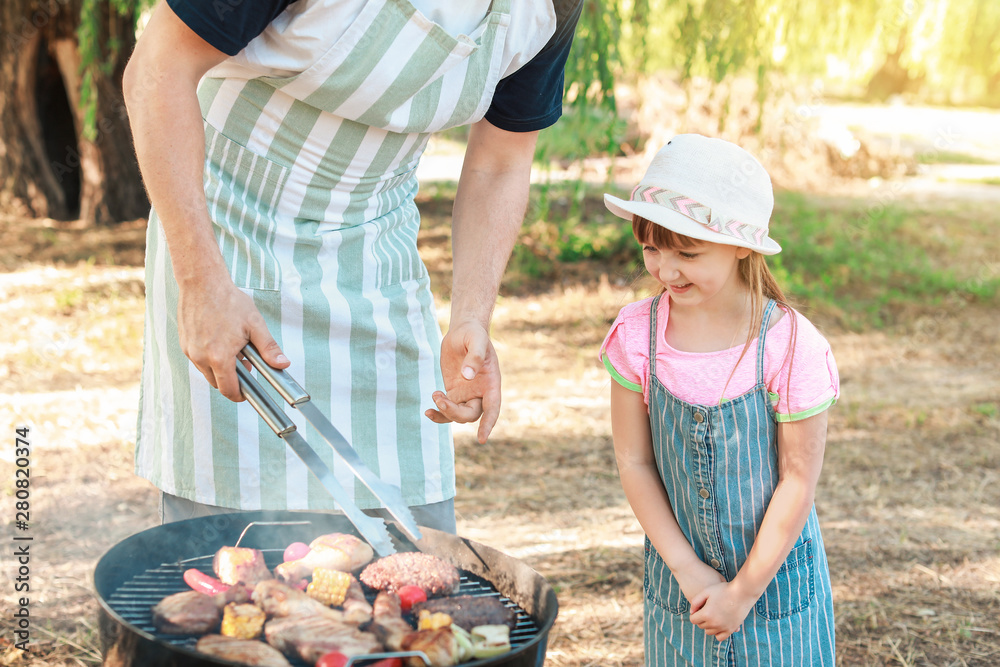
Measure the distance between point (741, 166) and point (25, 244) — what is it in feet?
21.1

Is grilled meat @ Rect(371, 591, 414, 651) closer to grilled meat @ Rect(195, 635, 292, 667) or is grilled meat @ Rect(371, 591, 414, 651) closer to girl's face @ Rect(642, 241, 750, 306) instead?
grilled meat @ Rect(195, 635, 292, 667)

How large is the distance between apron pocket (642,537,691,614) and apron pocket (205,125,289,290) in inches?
36.7

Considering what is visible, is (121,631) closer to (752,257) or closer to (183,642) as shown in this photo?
(183,642)

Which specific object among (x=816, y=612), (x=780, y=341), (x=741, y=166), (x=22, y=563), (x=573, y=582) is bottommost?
(x=573, y=582)

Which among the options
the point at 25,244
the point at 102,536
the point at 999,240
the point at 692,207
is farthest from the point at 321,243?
the point at 999,240

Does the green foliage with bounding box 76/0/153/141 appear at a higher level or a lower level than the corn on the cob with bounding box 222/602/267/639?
higher

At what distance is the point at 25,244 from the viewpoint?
666cm

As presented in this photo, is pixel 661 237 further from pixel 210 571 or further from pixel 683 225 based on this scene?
pixel 210 571

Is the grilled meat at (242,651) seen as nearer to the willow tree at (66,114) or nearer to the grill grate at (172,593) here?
the grill grate at (172,593)

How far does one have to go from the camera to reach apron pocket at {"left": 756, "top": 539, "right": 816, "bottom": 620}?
169 cm

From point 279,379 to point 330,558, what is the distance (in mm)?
357

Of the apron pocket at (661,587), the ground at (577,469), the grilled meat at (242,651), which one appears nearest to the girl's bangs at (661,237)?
the apron pocket at (661,587)

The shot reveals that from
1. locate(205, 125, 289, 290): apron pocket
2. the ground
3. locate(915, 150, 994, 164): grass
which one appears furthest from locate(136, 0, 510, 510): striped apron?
locate(915, 150, 994, 164): grass

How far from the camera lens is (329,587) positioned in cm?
142
